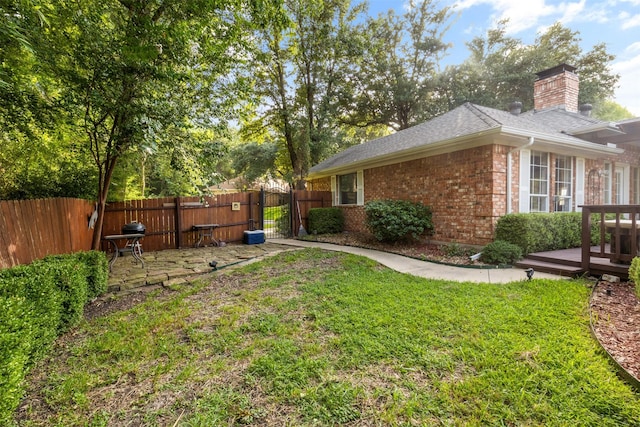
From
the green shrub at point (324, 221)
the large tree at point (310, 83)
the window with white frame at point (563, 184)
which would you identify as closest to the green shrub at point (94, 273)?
the green shrub at point (324, 221)

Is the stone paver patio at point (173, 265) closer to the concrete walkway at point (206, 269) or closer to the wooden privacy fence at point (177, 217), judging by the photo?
the concrete walkway at point (206, 269)

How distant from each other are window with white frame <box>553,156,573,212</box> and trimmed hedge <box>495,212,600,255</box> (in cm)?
69

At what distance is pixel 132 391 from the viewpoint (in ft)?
7.36

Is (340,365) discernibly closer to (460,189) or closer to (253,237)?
(460,189)

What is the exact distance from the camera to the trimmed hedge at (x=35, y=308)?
1.83 metres

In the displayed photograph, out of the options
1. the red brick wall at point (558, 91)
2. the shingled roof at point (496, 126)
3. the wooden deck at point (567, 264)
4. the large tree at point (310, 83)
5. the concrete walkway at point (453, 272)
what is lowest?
the concrete walkway at point (453, 272)

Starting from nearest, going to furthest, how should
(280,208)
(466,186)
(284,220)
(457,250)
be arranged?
(457,250) → (466,186) → (284,220) → (280,208)

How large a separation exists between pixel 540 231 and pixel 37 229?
9582 millimetres

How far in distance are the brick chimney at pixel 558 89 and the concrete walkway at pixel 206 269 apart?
884 centimetres

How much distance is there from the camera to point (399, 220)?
25.2 feet

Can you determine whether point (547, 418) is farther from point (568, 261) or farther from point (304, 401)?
point (568, 261)

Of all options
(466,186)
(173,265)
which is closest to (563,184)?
(466,186)

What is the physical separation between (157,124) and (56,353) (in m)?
3.17

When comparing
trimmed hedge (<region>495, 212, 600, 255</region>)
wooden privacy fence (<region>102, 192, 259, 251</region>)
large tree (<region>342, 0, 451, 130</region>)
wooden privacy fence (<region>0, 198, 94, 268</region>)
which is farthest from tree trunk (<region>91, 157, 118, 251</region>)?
large tree (<region>342, 0, 451, 130</region>)
